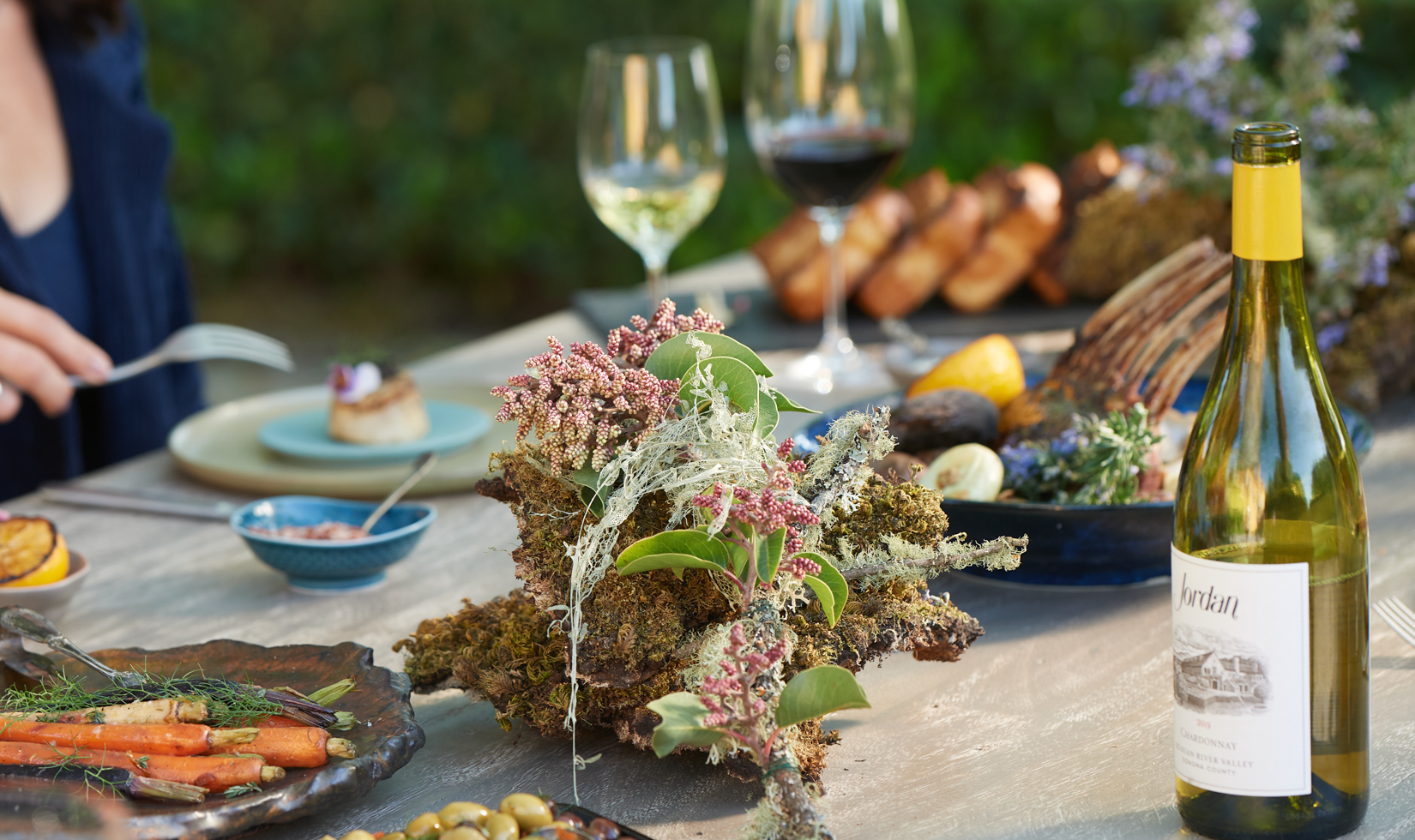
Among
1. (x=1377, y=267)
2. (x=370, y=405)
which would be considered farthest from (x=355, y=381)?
(x=1377, y=267)

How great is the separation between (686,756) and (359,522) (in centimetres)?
49

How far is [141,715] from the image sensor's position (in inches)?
28.7

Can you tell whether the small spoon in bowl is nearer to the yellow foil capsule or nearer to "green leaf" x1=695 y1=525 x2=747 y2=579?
"green leaf" x1=695 y1=525 x2=747 y2=579

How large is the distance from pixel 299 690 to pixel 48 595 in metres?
0.31

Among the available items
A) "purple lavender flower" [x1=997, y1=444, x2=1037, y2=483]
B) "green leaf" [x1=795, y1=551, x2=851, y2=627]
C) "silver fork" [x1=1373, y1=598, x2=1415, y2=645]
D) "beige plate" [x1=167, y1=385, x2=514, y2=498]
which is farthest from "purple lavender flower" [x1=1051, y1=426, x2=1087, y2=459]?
"beige plate" [x1=167, y1=385, x2=514, y2=498]

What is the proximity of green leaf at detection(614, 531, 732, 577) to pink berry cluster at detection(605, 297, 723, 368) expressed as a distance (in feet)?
0.36

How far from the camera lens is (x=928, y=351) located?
169 centimetres

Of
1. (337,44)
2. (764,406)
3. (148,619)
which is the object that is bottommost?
(148,619)

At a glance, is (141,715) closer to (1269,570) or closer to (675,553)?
(675,553)

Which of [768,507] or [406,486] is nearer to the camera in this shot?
[768,507]

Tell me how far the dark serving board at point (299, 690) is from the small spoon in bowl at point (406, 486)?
0.28 m

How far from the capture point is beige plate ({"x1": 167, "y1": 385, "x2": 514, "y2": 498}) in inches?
51.4

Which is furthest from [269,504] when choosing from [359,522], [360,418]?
[360,418]

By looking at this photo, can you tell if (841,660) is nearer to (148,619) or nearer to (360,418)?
(148,619)
